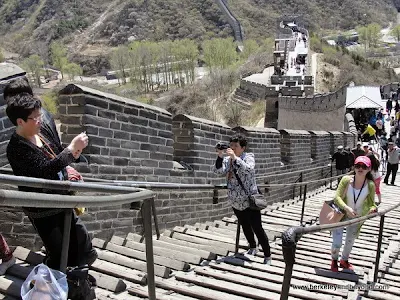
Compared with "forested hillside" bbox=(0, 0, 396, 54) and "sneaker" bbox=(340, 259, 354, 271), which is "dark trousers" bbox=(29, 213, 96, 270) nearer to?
"sneaker" bbox=(340, 259, 354, 271)

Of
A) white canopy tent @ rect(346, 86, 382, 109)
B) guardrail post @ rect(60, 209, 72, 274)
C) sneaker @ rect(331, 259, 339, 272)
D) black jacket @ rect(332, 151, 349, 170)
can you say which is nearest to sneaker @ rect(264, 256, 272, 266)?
sneaker @ rect(331, 259, 339, 272)

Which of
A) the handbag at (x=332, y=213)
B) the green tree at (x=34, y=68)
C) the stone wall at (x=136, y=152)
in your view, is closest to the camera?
the stone wall at (x=136, y=152)

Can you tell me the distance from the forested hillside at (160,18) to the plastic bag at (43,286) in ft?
380

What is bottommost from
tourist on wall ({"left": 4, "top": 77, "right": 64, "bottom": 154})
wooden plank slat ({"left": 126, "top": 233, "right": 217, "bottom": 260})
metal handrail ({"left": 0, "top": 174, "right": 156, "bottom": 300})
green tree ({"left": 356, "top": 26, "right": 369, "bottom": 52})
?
wooden plank slat ({"left": 126, "top": 233, "right": 217, "bottom": 260})

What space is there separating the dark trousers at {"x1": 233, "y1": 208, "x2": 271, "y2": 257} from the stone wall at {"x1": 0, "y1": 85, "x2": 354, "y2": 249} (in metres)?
0.94

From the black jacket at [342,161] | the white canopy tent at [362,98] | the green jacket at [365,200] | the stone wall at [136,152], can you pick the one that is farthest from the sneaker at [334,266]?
the white canopy tent at [362,98]

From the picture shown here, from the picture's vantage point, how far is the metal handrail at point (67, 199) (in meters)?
1.81

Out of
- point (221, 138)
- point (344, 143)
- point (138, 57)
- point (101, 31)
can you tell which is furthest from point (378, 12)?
point (221, 138)

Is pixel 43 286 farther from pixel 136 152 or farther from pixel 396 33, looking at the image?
pixel 396 33

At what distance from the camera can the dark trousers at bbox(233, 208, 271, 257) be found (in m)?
4.83

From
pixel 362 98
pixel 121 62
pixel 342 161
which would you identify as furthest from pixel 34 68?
pixel 342 161

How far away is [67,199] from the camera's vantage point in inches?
81.0

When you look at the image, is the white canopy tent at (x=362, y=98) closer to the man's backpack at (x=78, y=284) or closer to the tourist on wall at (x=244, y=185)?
the tourist on wall at (x=244, y=185)

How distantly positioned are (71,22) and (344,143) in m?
124
